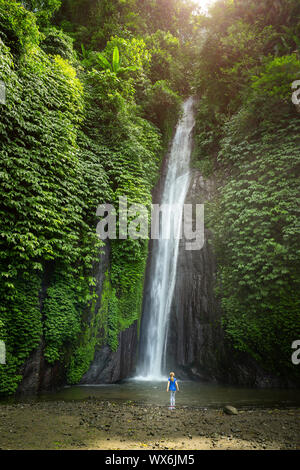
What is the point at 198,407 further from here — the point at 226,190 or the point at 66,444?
the point at 226,190

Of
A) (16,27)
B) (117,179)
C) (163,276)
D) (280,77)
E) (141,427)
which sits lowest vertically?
(141,427)

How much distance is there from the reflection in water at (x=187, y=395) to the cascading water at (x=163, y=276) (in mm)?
1636

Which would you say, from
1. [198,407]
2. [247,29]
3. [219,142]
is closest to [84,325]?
[198,407]

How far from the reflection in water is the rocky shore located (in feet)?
2.48

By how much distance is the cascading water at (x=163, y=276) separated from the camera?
10.9m

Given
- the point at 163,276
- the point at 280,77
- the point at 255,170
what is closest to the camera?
the point at 280,77

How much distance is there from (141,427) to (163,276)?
296 inches

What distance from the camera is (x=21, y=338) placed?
7.49m

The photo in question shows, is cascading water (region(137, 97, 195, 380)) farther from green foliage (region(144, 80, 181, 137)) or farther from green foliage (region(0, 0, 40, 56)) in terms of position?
green foliage (region(0, 0, 40, 56))

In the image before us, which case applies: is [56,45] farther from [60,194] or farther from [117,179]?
[60,194]

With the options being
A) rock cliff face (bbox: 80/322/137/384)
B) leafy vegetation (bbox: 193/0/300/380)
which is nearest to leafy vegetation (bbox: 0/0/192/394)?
rock cliff face (bbox: 80/322/137/384)

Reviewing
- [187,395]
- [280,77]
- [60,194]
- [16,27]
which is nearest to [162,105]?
[280,77]

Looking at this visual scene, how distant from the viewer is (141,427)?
188 inches

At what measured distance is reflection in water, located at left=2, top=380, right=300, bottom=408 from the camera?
6.79 m
